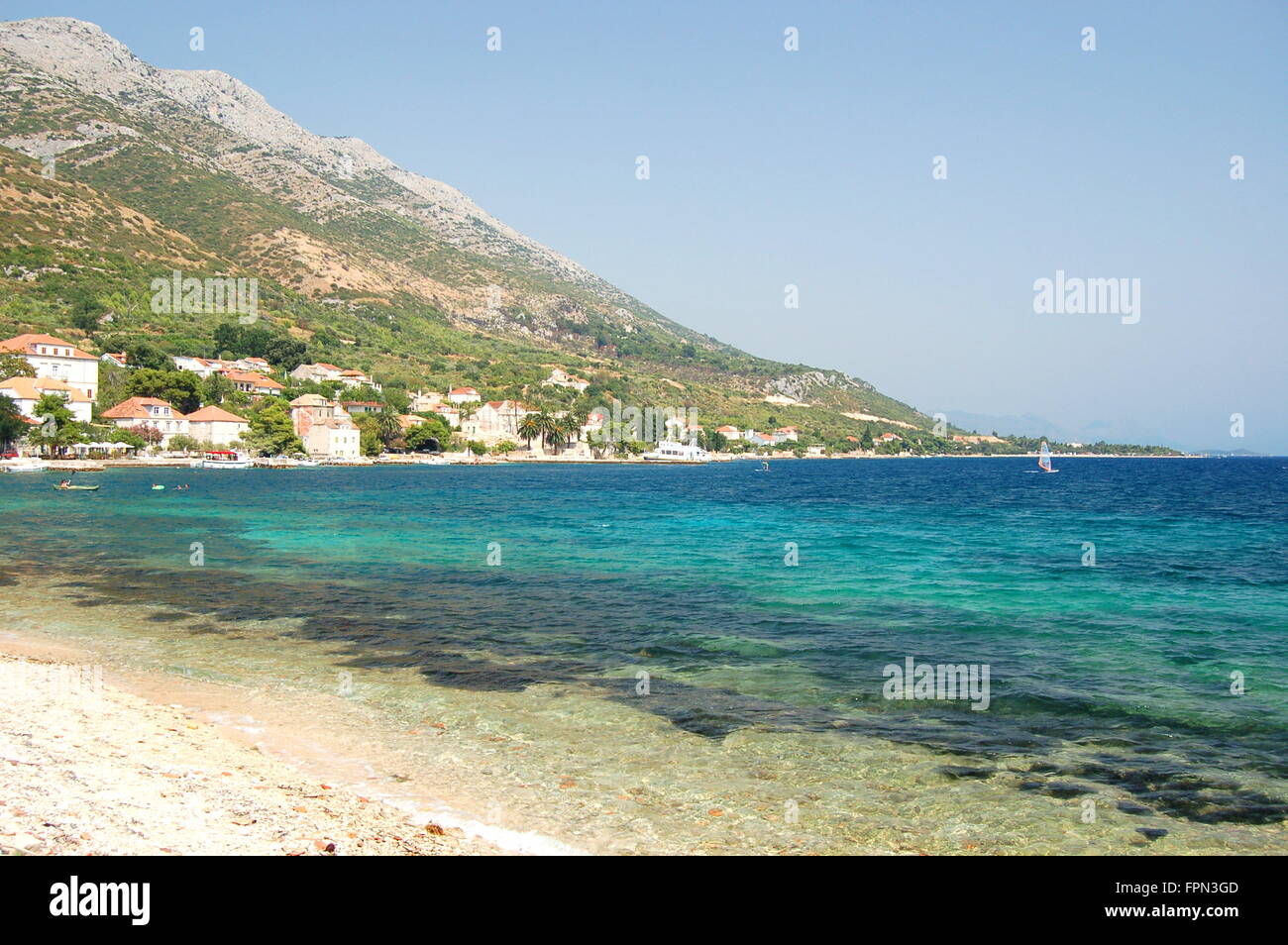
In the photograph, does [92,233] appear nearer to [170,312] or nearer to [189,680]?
[170,312]

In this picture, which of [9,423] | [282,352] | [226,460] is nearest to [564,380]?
[282,352]

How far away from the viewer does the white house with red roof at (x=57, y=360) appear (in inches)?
3452

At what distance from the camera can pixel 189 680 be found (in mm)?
13008

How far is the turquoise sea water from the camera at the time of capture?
934 centimetres

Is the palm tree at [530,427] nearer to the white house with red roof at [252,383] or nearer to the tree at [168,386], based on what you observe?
the white house with red roof at [252,383]

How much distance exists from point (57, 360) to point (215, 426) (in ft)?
54.7

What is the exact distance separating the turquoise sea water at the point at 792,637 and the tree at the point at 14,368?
53.5 metres

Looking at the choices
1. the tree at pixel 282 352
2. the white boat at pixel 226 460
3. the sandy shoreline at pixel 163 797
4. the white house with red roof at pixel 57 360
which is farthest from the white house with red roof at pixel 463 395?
the sandy shoreline at pixel 163 797

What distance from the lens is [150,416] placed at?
94500 millimetres

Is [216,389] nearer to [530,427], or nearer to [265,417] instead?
[265,417]

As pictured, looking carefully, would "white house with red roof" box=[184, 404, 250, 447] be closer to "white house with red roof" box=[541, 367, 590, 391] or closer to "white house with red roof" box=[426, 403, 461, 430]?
"white house with red roof" box=[426, 403, 461, 430]

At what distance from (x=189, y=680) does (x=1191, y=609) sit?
72.3 ft

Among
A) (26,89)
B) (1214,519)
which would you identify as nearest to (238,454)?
(1214,519)

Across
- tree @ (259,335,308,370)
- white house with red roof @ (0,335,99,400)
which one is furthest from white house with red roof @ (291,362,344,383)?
white house with red roof @ (0,335,99,400)
